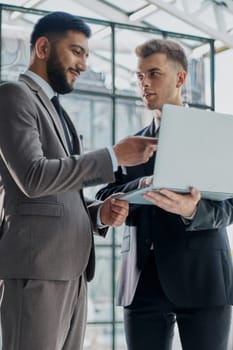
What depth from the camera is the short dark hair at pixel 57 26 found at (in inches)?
71.8

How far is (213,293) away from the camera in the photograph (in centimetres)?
202

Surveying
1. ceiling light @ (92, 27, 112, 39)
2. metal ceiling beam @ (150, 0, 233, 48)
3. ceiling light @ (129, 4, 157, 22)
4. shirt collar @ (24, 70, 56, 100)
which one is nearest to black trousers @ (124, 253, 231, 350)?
shirt collar @ (24, 70, 56, 100)

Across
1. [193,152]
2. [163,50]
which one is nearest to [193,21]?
[163,50]

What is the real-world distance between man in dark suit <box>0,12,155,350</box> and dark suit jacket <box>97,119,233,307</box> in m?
0.35

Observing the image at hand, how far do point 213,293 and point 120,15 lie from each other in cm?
652

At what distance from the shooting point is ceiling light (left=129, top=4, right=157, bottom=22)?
25.7 feet

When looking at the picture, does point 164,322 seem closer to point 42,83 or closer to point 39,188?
point 39,188

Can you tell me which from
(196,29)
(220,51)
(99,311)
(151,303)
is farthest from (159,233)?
(220,51)

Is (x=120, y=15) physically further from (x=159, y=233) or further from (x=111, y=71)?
(x=159, y=233)

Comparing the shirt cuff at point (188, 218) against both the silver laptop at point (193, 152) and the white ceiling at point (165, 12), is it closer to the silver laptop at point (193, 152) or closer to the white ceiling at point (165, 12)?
the silver laptop at point (193, 152)

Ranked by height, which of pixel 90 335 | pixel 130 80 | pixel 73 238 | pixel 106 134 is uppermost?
pixel 130 80

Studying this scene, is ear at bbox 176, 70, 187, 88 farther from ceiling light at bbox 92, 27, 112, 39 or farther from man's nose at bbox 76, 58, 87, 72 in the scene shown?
ceiling light at bbox 92, 27, 112, 39

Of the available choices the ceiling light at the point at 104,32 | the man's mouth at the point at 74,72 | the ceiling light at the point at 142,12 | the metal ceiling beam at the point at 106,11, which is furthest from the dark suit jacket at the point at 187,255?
the metal ceiling beam at the point at 106,11

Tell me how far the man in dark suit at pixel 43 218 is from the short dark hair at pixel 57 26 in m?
0.15
